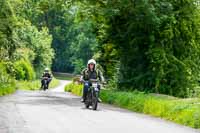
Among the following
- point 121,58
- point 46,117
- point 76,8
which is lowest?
point 46,117

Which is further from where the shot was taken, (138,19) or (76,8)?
(76,8)

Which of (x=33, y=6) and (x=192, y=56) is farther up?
(x=33, y=6)

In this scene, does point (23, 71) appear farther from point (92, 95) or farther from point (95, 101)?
point (95, 101)

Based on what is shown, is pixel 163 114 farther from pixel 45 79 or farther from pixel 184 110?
pixel 45 79

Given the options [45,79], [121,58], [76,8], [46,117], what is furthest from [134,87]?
[45,79]

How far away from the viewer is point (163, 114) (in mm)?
19312

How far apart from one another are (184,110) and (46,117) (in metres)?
4.41

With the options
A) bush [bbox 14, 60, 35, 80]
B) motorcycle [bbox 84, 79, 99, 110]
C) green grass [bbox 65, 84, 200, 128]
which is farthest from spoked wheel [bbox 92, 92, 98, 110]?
bush [bbox 14, 60, 35, 80]

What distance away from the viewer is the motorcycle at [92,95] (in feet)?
69.4

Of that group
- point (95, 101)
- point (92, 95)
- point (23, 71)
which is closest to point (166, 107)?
point (95, 101)

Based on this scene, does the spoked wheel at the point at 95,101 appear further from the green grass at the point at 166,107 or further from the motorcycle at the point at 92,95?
the green grass at the point at 166,107

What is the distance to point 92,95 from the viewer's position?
21.5 metres

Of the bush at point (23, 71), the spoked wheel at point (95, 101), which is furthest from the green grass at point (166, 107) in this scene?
the bush at point (23, 71)

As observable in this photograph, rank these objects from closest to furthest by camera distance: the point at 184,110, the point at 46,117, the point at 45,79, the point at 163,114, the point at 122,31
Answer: the point at 46,117 → the point at 184,110 → the point at 163,114 → the point at 122,31 → the point at 45,79
